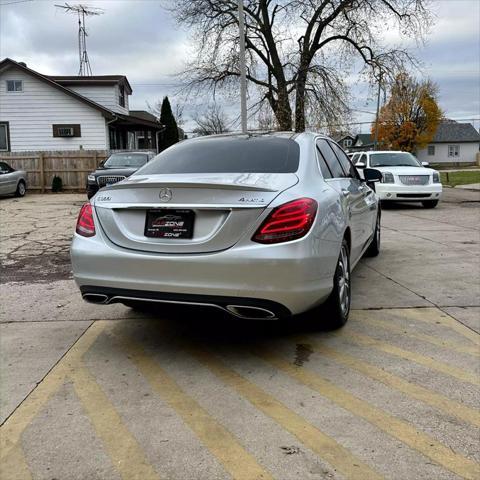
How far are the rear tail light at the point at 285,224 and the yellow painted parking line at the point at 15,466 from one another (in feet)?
5.79

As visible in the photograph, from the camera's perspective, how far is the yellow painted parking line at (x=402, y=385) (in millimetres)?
3030

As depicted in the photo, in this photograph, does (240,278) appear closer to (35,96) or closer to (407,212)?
(407,212)

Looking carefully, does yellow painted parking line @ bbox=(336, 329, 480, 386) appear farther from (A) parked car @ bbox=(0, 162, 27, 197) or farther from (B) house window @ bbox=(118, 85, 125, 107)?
(B) house window @ bbox=(118, 85, 125, 107)

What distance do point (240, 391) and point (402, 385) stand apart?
1036 mm

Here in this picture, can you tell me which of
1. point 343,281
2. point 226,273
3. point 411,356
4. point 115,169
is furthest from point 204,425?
point 115,169

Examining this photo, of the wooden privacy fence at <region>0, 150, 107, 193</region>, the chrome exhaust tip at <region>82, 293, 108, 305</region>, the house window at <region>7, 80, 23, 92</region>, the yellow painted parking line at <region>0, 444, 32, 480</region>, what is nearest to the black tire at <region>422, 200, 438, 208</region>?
the chrome exhaust tip at <region>82, 293, 108, 305</region>

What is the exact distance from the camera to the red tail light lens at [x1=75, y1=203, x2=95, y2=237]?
3.81 m

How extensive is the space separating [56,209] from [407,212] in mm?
9792

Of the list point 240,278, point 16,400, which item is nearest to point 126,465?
point 16,400

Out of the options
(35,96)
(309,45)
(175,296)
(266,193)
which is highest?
(309,45)

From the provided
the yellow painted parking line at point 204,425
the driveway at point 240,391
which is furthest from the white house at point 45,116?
the yellow painted parking line at point 204,425

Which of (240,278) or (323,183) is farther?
(323,183)

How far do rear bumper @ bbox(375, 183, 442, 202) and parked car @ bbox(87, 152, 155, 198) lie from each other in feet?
22.8

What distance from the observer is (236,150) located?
438cm
